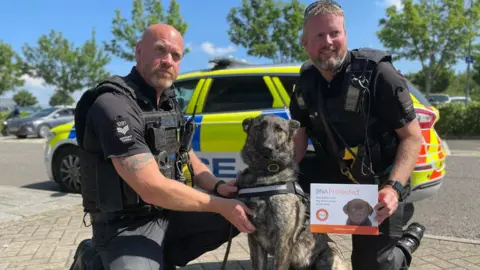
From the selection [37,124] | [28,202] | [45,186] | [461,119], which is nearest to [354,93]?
[28,202]

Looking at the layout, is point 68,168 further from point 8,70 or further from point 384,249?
point 8,70

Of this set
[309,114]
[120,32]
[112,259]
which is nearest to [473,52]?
[120,32]

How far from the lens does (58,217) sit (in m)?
5.31

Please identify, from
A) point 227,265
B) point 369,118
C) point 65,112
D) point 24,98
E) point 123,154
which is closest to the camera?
point 123,154

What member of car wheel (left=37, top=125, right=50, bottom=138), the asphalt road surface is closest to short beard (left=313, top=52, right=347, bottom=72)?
the asphalt road surface

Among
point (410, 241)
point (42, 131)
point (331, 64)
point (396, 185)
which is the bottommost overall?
point (42, 131)

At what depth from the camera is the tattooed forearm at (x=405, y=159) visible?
2.72m

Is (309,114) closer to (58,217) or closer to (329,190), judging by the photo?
(329,190)

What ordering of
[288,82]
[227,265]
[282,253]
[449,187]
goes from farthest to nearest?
[449,187]
[288,82]
[227,265]
[282,253]

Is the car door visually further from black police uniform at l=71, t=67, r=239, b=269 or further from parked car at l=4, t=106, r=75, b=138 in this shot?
parked car at l=4, t=106, r=75, b=138

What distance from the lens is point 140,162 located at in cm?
241

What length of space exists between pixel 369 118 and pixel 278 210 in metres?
1.02

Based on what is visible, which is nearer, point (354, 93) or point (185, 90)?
point (354, 93)

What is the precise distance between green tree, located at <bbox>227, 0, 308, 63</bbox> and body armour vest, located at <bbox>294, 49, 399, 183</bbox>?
18.6m
